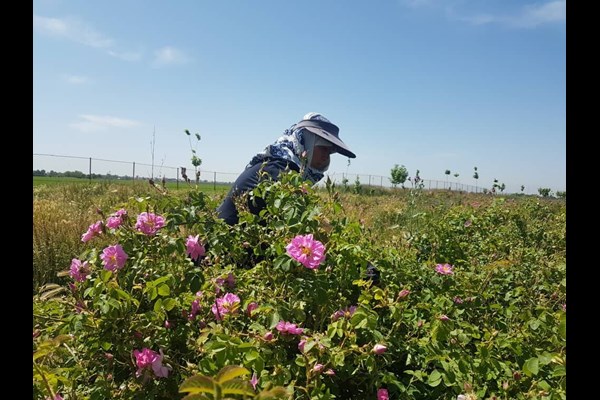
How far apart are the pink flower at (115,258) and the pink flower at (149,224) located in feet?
0.33

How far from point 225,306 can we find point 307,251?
0.33 meters

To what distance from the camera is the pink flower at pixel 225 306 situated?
1.25 m

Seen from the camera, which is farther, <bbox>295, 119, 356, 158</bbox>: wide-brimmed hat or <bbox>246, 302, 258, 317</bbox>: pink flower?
<bbox>295, 119, 356, 158</bbox>: wide-brimmed hat

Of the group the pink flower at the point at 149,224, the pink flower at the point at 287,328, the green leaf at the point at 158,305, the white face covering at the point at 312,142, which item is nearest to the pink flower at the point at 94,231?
the pink flower at the point at 149,224

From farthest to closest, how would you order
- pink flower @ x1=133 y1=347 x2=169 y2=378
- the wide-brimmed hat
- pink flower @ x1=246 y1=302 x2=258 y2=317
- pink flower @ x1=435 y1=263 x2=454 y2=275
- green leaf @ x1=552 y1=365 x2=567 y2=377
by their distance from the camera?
the wide-brimmed hat
pink flower @ x1=435 y1=263 x2=454 y2=275
pink flower @ x1=246 y1=302 x2=258 y2=317
pink flower @ x1=133 y1=347 x2=169 y2=378
green leaf @ x1=552 y1=365 x2=567 y2=377

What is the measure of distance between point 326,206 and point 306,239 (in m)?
0.29

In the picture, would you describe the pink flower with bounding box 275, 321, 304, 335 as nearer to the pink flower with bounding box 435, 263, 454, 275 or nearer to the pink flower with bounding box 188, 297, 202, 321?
the pink flower with bounding box 188, 297, 202, 321

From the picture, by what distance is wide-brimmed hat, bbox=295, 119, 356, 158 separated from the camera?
119 inches

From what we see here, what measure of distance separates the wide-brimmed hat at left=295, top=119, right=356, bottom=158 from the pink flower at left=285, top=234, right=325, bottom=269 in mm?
1900

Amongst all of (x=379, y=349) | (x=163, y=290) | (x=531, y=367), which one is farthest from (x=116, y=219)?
(x=531, y=367)

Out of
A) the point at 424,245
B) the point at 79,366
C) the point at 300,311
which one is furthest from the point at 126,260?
the point at 424,245

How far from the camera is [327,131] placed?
316 cm

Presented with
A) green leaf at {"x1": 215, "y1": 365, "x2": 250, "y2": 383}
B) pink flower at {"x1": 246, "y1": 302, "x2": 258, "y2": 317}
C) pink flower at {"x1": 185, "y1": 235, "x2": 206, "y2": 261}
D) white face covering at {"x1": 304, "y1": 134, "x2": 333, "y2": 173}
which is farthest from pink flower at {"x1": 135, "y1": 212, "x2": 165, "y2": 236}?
white face covering at {"x1": 304, "y1": 134, "x2": 333, "y2": 173}
